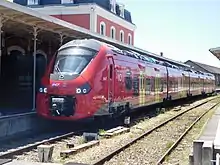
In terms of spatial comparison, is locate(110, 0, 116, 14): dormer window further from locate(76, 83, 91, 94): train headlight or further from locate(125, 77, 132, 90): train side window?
locate(76, 83, 91, 94): train headlight

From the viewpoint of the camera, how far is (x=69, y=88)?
12734 mm

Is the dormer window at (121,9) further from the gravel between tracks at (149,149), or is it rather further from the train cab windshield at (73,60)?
the train cab windshield at (73,60)

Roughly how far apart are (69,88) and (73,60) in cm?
108

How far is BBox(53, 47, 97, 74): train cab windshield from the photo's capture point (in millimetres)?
13117

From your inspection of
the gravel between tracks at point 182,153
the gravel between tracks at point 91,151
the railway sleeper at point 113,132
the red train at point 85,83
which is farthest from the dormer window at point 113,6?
the gravel between tracks at point 182,153

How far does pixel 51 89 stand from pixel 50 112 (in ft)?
2.42

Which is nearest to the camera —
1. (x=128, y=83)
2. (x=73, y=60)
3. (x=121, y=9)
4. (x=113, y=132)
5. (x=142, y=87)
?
(x=113, y=132)

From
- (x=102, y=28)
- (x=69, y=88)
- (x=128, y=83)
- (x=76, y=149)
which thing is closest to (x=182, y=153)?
(x=76, y=149)

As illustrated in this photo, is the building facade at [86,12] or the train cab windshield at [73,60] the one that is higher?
the building facade at [86,12]

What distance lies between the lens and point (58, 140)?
11.8 meters

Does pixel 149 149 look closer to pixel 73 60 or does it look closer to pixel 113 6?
pixel 73 60

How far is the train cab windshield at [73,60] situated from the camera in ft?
43.0

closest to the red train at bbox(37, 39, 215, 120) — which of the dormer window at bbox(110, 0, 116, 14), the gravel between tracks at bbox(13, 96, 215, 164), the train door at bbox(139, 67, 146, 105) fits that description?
the gravel between tracks at bbox(13, 96, 215, 164)

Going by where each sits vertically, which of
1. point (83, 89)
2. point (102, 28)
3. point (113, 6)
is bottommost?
point (83, 89)
